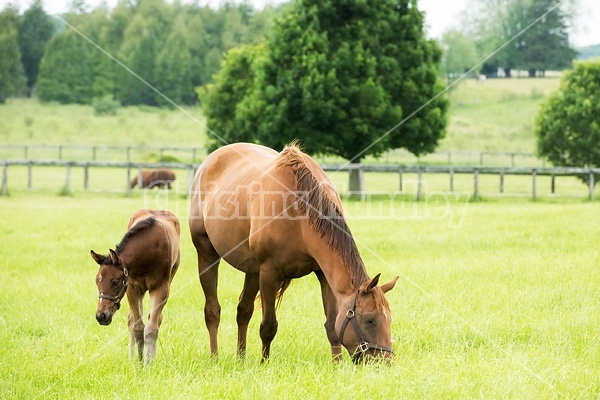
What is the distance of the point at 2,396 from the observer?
4.71 metres

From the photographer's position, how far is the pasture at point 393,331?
457 centimetres

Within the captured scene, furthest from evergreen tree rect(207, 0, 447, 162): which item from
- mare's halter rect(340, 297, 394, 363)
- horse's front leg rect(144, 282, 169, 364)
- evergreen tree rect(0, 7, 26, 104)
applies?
Answer: evergreen tree rect(0, 7, 26, 104)

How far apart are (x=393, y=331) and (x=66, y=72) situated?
246ft

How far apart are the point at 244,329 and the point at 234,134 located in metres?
27.4

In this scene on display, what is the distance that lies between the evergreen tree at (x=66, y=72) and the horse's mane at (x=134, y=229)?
71.8 metres

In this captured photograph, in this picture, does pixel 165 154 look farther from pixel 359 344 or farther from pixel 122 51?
pixel 359 344

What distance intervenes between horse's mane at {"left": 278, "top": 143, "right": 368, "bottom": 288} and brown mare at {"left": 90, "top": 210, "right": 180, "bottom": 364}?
4.62 feet

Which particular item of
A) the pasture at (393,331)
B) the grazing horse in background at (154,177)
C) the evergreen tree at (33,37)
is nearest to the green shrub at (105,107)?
the evergreen tree at (33,37)

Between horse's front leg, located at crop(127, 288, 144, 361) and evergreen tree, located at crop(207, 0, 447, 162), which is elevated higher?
evergreen tree, located at crop(207, 0, 447, 162)

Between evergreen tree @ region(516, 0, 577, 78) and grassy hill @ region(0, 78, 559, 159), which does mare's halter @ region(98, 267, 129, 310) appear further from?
evergreen tree @ region(516, 0, 577, 78)

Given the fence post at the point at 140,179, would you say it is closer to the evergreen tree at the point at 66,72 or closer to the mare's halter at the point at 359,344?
the mare's halter at the point at 359,344

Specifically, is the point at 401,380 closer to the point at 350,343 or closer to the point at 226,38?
the point at 350,343

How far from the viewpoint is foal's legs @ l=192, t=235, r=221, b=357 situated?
245 inches

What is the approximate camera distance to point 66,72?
246ft
